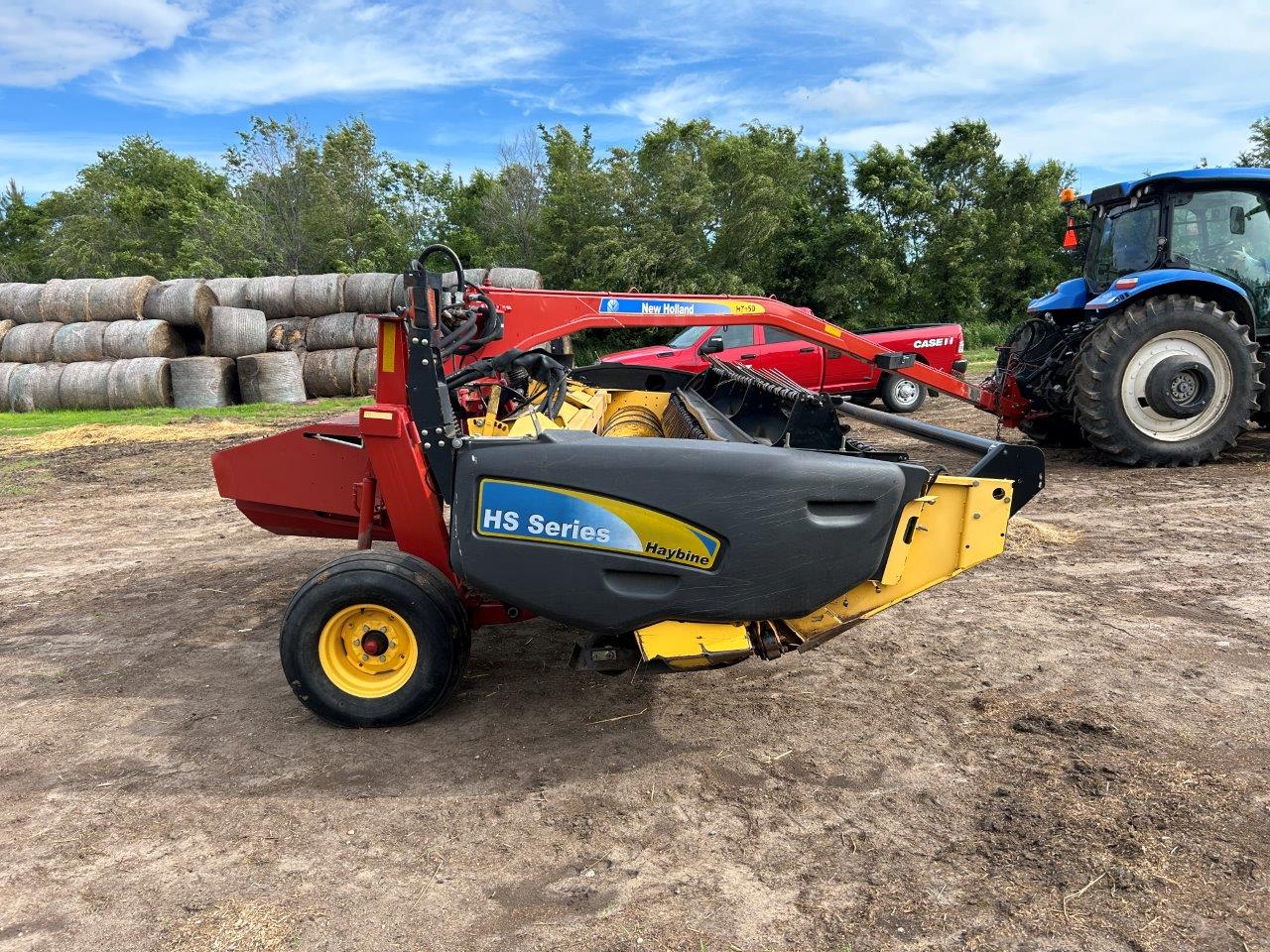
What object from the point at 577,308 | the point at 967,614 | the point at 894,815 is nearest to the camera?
the point at 894,815

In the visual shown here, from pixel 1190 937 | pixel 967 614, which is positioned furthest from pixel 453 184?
pixel 1190 937

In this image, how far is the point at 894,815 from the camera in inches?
111

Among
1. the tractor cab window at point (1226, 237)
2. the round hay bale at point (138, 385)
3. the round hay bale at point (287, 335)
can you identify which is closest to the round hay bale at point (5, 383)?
the round hay bale at point (138, 385)

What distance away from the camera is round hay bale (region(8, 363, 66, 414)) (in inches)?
619

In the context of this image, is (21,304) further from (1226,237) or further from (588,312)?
(1226,237)

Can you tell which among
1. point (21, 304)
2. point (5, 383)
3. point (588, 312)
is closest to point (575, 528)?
point (588, 312)

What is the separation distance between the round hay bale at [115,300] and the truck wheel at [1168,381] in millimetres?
15982

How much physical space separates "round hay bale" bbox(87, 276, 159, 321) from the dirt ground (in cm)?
1334

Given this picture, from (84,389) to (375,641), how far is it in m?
15.1

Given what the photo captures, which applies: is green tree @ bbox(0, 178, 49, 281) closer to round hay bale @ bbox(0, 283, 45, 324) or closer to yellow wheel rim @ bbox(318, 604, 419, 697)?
round hay bale @ bbox(0, 283, 45, 324)

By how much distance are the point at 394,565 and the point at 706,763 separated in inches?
53.6

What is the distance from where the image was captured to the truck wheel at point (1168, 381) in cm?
745

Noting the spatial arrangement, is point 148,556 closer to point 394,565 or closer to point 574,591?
point 394,565

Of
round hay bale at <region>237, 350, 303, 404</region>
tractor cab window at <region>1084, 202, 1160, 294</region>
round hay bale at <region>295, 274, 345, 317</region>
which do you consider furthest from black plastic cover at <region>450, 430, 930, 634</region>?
round hay bale at <region>295, 274, 345, 317</region>
